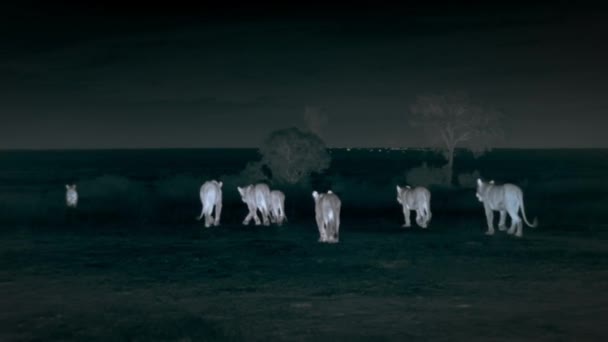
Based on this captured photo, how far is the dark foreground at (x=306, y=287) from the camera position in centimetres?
1202

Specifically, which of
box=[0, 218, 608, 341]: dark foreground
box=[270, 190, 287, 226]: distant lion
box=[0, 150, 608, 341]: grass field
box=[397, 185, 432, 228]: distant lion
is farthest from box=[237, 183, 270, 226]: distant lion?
box=[397, 185, 432, 228]: distant lion

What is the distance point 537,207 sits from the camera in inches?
1374

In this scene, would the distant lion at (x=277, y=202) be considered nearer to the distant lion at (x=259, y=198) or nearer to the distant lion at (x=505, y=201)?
the distant lion at (x=259, y=198)

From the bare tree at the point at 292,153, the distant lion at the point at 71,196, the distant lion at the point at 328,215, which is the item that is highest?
the bare tree at the point at 292,153

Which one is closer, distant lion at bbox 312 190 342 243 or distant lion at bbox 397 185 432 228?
distant lion at bbox 312 190 342 243

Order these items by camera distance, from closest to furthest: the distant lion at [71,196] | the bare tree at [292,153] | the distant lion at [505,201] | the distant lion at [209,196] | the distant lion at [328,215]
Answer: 1. the distant lion at [328,215]
2. the distant lion at [505,201]
3. the distant lion at [209,196]
4. the distant lion at [71,196]
5. the bare tree at [292,153]

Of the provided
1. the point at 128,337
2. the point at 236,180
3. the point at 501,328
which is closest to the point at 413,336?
the point at 501,328

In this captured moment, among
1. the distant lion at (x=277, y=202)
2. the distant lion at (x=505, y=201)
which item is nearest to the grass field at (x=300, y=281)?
the distant lion at (x=505, y=201)

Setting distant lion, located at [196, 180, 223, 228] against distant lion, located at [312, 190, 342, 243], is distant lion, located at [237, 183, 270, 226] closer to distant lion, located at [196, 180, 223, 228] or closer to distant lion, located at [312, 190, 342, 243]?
distant lion, located at [196, 180, 223, 228]

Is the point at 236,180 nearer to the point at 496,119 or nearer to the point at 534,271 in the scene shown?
the point at 496,119

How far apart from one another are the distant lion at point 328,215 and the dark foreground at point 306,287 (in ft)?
2.87

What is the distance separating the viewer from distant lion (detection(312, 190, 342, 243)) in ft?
70.2

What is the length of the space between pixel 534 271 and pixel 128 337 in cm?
1060

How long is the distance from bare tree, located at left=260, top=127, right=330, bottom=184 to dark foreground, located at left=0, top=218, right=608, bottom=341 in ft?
102
